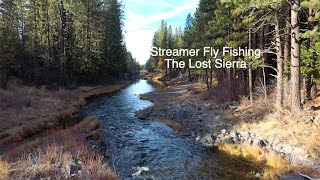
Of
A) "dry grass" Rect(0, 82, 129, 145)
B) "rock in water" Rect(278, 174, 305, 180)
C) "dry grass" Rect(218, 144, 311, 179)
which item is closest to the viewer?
"rock in water" Rect(278, 174, 305, 180)

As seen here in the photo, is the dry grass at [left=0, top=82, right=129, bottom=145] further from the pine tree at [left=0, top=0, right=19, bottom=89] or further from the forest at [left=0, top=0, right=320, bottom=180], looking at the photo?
the pine tree at [left=0, top=0, right=19, bottom=89]

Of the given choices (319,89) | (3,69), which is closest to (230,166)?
(319,89)

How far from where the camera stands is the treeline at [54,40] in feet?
128

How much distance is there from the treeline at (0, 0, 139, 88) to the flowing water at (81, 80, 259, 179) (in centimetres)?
2220

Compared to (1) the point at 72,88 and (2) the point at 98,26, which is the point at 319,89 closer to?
(1) the point at 72,88

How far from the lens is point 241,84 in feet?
81.1

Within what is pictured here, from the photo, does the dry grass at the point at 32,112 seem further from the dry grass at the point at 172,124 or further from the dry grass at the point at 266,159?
the dry grass at the point at 266,159

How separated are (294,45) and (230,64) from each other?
9512 millimetres

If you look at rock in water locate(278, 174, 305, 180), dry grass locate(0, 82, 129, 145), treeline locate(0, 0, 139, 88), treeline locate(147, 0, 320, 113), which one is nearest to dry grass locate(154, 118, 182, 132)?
treeline locate(147, 0, 320, 113)

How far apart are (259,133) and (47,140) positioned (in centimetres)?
1049

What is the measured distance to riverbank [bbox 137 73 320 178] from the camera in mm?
10805

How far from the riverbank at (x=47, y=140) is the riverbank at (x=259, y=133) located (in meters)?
5.84

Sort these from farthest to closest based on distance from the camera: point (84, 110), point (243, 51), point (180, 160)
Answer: point (84, 110) → point (243, 51) → point (180, 160)

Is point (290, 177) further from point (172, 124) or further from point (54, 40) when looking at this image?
point (54, 40)
